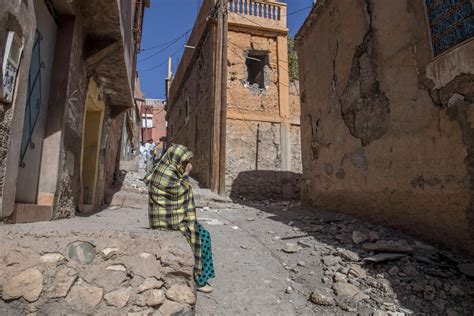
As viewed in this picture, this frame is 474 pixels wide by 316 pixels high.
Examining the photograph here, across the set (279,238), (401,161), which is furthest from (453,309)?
(279,238)

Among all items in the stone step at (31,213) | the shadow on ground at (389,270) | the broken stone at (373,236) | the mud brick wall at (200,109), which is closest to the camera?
the stone step at (31,213)

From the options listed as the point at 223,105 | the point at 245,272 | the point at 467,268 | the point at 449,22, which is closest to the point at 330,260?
the point at 245,272

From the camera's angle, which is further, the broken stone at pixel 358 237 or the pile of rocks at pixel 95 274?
the broken stone at pixel 358 237

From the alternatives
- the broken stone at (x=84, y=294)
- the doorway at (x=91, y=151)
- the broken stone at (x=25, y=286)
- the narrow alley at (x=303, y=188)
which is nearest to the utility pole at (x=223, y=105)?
the narrow alley at (x=303, y=188)

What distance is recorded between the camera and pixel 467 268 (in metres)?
2.66

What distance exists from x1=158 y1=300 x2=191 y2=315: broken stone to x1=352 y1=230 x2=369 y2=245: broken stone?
7.65 feet

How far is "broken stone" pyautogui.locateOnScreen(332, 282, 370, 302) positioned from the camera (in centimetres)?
266

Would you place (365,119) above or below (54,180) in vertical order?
Answer: above

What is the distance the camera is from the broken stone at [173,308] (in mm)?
1966

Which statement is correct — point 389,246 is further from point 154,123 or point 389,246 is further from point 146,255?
point 154,123

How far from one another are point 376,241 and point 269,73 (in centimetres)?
808

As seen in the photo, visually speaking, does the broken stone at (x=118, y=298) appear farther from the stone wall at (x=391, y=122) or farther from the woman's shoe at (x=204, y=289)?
the stone wall at (x=391, y=122)

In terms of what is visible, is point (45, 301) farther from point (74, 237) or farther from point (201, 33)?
point (201, 33)

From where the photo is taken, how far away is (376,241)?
3500 mm
